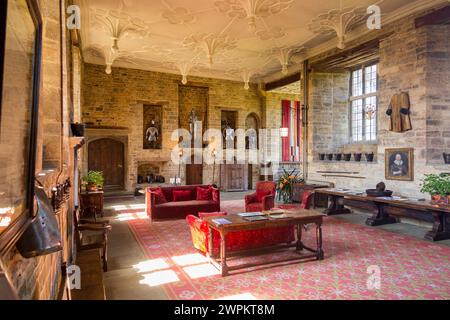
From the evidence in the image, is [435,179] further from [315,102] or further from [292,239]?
[315,102]

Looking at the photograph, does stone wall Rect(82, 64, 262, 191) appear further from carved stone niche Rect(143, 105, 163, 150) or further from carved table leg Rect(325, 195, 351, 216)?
carved table leg Rect(325, 195, 351, 216)

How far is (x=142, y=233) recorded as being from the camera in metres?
5.70

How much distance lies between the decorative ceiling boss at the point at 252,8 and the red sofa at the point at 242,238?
4.27m

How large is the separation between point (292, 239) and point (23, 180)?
4244mm

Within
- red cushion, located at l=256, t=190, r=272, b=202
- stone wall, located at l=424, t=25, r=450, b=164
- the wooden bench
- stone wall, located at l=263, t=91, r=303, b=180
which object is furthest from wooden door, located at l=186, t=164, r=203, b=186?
the wooden bench

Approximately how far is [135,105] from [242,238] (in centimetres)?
837

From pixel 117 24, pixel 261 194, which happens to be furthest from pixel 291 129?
pixel 117 24

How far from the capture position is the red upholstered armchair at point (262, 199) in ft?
21.1

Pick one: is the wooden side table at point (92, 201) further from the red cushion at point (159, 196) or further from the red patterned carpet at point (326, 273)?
the red patterned carpet at point (326, 273)

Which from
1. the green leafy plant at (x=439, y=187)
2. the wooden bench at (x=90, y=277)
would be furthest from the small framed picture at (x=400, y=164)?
the wooden bench at (x=90, y=277)

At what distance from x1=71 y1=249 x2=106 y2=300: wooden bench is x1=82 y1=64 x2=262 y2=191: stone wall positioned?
692cm

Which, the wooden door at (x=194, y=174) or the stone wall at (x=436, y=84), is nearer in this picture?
the stone wall at (x=436, y=84)
